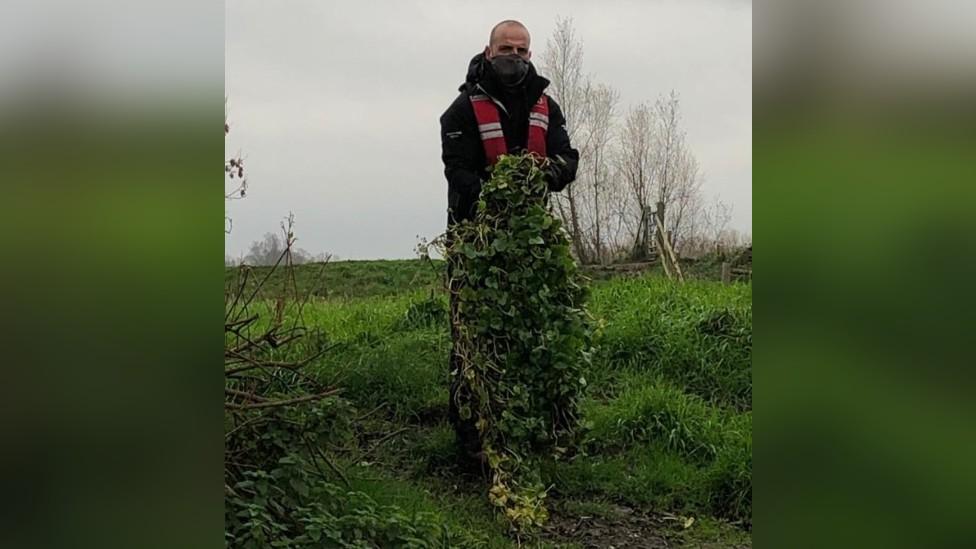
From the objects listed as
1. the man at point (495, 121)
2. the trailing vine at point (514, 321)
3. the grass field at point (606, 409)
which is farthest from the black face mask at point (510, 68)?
the grass field at point (606, 409)

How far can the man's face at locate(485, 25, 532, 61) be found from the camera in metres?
4.18

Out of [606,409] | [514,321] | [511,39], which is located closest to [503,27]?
[511,39]

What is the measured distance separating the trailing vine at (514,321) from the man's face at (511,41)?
0.56 meters

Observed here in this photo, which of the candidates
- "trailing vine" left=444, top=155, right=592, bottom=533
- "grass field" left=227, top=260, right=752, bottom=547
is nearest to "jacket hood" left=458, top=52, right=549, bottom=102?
"trailing vine" left=444, top=155, right=592, bottom=533

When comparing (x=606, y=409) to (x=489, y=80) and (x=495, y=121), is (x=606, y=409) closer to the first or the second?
(x=495, y=121)

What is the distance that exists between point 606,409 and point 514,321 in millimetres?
1590

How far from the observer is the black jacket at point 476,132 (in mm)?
4273

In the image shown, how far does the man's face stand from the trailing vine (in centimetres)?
56

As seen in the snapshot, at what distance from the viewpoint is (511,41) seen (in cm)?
418

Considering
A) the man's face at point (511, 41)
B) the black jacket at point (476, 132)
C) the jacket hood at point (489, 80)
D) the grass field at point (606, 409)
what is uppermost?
the man's face at point (511, 41)

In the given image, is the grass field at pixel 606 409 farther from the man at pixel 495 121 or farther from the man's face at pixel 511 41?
the man's face at pixel 511 41
